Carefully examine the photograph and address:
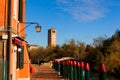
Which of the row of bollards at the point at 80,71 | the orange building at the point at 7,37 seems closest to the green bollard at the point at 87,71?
the row of bollards at the point at 80,71

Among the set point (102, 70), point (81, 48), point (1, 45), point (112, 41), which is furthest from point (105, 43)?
point (102, 70)

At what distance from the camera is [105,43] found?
260 feet

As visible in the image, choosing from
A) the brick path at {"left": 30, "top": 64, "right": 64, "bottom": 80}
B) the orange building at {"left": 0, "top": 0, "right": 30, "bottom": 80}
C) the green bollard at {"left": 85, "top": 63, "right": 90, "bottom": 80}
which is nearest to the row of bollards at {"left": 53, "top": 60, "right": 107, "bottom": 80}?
the green bollard at {"left": 85, "top": 63, "right": 90, "bottom": 80}

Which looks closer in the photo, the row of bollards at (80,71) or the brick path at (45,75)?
the row of bollards at (80,71)

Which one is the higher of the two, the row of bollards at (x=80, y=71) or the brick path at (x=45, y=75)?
the row of bollards at (x=80, y=71)

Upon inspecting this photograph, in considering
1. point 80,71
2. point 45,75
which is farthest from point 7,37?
point 45,75

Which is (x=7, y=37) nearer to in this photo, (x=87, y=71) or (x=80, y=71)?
(x=87, y=71)

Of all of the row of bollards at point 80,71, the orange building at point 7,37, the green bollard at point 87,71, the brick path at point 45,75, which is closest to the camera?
the row of bollards at point 80,71

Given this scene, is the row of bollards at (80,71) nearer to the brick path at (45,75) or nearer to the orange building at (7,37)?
the orange building at (7,37)

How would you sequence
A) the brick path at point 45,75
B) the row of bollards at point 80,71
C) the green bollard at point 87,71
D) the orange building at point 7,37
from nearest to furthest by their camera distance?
1. the row of bollards at point 80,71
2. the orange building at point 7,37
3. the green bollard at point 87,71
4. the brick path at point 45,75

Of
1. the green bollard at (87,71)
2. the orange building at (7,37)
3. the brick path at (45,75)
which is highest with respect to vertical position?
the orange building at (7,37)

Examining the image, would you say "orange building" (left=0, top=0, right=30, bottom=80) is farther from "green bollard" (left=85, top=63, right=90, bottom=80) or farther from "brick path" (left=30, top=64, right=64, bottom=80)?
"brick path" (left=30, top=64, right=64, bottom=80)

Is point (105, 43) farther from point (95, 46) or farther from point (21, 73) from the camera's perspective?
point (21, 73)

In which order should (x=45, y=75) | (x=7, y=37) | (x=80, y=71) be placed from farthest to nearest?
1. (x=45, y=75)
2. (x=80, y=71)
3. (x=7, y=37)
